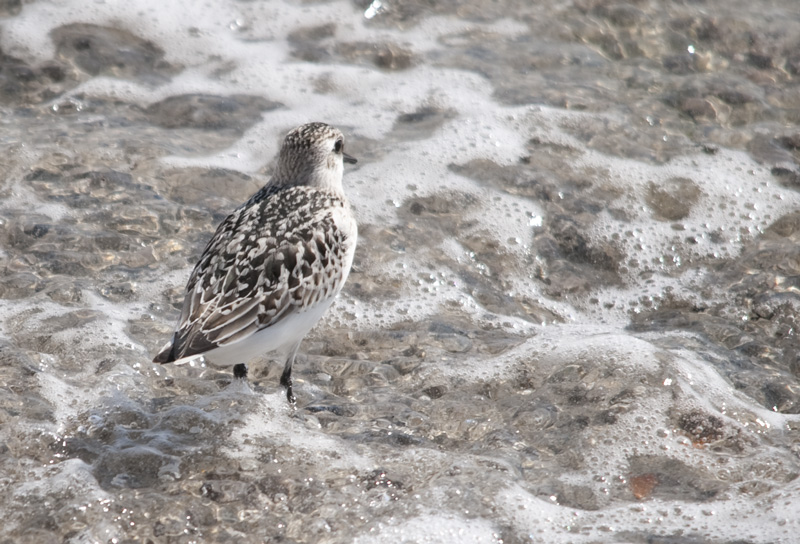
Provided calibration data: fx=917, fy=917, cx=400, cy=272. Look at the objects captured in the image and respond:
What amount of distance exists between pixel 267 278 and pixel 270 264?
7 cm

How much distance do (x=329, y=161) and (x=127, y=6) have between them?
318 cm

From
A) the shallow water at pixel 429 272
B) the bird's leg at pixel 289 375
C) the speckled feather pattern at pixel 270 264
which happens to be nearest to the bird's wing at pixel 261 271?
the speckled feather pattern at pixel 270 264

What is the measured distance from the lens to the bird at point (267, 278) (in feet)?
12.1

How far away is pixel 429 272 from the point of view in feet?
16.5

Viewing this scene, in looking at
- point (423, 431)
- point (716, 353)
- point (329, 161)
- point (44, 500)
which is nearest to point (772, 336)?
point (716, 353)

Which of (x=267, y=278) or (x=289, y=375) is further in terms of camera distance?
(x=289, y=375)

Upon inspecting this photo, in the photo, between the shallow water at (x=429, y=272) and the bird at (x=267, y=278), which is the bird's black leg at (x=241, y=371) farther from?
the shallow water at (x=429, y=272)

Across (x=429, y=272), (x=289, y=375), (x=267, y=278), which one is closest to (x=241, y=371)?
(x=289, y=375)

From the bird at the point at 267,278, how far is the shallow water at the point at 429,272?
39 centimetres

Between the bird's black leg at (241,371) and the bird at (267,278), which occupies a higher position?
the bird at (267,278)

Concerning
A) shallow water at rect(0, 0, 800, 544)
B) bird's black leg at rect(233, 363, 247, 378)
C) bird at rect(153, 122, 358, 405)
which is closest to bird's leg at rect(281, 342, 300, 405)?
bird at rect(153, 122, 358, 405)

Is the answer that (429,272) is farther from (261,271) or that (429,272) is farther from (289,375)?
(261,271)

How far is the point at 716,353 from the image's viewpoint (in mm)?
4523

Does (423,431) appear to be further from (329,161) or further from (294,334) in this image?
(329,161)
